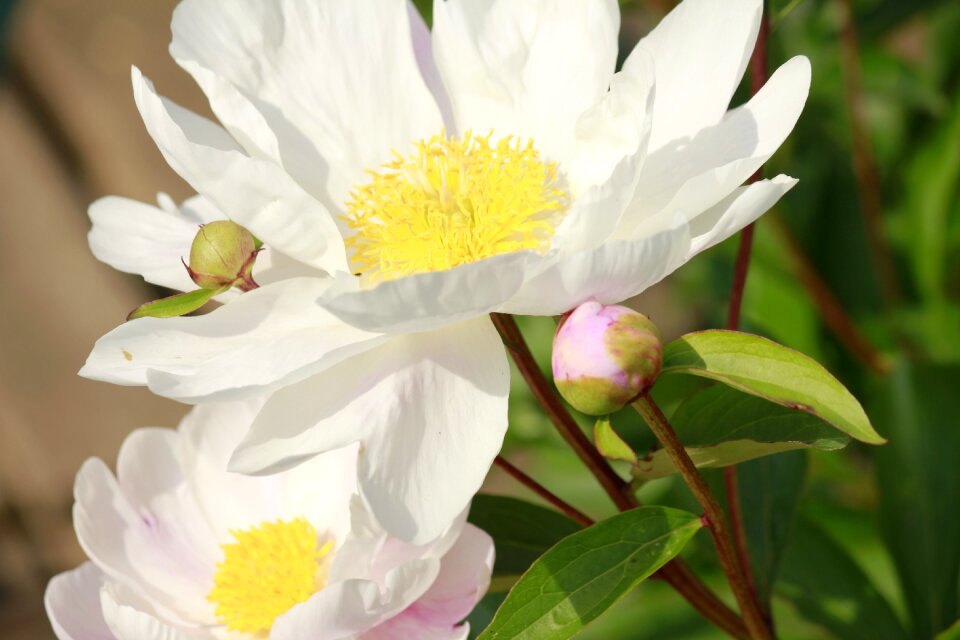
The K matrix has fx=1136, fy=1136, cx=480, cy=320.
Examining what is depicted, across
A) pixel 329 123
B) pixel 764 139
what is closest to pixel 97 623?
pixel 329 123

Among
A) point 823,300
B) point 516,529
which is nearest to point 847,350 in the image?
point 823,300

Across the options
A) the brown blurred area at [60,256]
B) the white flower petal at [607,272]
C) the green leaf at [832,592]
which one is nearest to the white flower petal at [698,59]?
the white flower petal at [607,272]

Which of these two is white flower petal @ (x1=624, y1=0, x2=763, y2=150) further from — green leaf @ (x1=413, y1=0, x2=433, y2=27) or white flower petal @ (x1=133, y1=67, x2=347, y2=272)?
green leaf @ (x1=413, y1=0, x2=433, y2=27)

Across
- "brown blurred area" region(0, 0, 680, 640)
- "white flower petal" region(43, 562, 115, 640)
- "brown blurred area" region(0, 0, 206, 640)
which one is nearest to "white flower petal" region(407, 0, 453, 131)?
"white flower petal" region(43, 562, 115, 640)

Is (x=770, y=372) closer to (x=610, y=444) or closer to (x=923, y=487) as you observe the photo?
(x=610, y=444)

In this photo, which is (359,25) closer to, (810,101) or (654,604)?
(654,604)

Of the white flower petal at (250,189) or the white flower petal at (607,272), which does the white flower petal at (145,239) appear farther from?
the white flower petal at (607,272)
